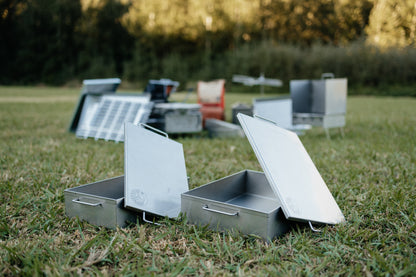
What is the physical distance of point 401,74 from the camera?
1803 centimetres

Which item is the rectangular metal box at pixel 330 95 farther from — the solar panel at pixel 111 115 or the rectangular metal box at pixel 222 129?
the solar panel at pixel 111 115

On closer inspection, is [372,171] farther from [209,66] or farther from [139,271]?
[209,66]

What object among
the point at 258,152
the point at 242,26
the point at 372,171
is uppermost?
the point at 242,26

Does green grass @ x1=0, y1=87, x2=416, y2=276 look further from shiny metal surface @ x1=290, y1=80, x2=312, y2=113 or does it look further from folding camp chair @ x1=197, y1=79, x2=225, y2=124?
folding camp chair @ x1=197, y1=79, x2=225, y2=124

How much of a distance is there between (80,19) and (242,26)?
451 inches

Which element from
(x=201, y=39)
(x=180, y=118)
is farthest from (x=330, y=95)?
(x=201, y=39)

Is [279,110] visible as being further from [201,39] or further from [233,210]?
[201,39]

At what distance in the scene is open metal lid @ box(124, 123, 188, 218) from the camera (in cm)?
190

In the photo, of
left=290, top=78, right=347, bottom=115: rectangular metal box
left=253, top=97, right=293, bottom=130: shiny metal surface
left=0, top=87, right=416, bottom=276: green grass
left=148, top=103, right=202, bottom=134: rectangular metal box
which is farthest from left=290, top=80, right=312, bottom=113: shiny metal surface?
left=0, top=87, right=416, bottom=276: green grass

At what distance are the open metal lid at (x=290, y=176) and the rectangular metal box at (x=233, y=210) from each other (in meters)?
0.10

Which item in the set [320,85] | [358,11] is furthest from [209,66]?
[320,85]

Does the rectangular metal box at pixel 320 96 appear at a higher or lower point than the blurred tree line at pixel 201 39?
lower

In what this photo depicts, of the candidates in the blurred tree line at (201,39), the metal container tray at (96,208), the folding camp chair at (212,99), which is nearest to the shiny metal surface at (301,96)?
the folding camp chair at (212,99)

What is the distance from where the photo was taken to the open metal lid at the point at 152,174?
1.90m
